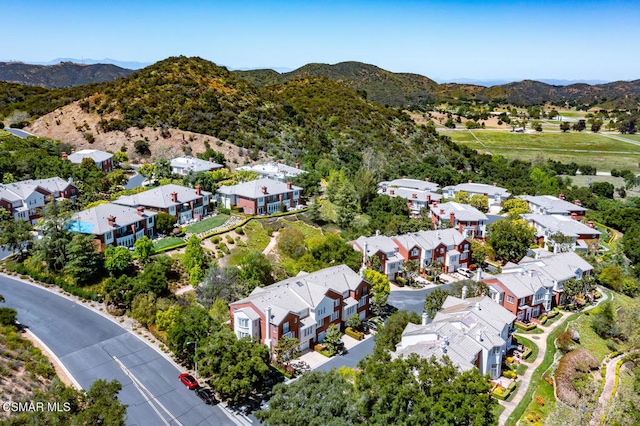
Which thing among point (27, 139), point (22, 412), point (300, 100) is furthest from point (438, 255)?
point (300, 100)

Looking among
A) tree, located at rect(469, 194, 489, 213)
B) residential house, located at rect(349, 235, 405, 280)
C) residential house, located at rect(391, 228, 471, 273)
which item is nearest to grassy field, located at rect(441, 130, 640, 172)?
tree, located at rect(469, 194, 489, 213)

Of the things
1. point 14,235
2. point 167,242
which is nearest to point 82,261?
point 14,235

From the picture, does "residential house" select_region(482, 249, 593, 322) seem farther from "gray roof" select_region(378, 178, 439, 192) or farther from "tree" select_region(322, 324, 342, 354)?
"gray roof" select_region(378, 178, 439, 192)

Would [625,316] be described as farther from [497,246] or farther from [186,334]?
[186,334]

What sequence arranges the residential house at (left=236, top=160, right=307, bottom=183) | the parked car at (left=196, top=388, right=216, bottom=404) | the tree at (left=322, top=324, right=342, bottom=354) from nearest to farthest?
the parked car at (left=196, top=388, right=216, bottom=404), the tree at (left=322, top=324, right=342, bottom=354), the residential house at (left=236, top=160, right=307, bottom=183)

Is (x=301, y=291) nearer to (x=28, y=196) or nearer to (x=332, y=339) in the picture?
(x=332, y=339)

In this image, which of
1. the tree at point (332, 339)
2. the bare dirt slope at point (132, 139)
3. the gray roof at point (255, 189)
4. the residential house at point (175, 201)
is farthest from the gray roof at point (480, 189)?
the tree at point (332, 339)
